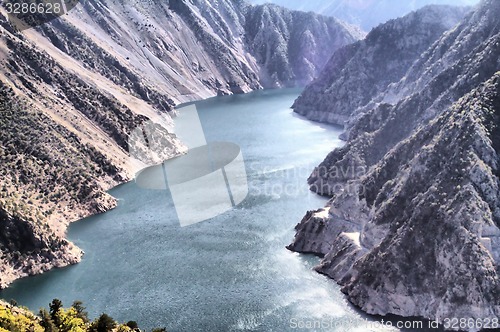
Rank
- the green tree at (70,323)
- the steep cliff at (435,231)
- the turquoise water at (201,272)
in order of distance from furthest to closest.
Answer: the turquoise water at (201,272) < the steep cliff at (435,231) < the green tree at (70,323)

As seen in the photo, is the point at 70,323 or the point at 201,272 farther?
the point at 201,272

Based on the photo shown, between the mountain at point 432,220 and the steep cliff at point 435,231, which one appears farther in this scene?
the mountain at point 432,220

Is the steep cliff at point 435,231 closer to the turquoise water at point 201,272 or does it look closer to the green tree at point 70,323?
the turquoise water at point 201,272

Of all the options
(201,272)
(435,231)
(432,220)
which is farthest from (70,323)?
(432,220)

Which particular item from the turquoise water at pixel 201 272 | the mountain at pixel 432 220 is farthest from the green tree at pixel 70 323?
the mountain at pixel 432 220

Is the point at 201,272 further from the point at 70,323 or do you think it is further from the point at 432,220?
the point at 432,220

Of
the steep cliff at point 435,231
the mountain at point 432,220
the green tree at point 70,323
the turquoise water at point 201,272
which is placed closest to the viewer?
the green tree at point 70,323

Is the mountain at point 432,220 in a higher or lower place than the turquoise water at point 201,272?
higher
